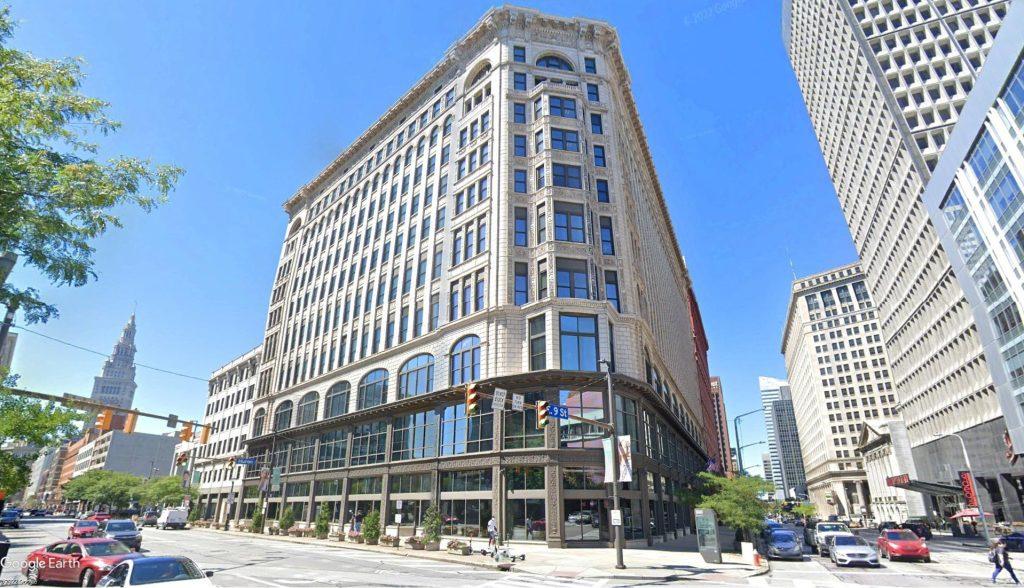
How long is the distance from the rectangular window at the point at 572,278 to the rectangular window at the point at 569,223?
1934mm

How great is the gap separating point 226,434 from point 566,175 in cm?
6832

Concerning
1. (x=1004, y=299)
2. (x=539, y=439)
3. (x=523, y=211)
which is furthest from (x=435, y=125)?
(x=1004, y=299)

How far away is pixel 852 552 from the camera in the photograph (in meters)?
24.5

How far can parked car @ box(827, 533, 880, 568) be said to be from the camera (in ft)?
79.3

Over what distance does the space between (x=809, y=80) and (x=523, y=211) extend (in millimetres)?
82125

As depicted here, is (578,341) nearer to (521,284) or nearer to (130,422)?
(521,284)

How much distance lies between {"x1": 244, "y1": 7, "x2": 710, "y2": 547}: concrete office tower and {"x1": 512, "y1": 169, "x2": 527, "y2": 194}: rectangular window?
0.21 meters

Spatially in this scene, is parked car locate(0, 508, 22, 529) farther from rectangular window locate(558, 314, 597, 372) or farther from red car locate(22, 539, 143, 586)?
rectangular window locate(558, 314, 597, 372)

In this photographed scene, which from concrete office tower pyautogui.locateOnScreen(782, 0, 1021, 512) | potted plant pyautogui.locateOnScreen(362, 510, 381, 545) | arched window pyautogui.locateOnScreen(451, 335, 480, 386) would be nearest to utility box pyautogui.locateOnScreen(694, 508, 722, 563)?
arched window pyautogui.locateOnScreen(451, 335, 480, 386)

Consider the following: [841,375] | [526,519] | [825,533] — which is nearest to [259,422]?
[526,519]

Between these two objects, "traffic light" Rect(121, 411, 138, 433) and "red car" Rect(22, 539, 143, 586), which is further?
"traffic light" Rect(121, 411, 138, 433)

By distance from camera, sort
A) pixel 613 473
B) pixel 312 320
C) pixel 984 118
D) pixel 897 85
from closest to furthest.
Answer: pixel 613 473, pixel 984 118, pixel 312 320, pixel 897 85

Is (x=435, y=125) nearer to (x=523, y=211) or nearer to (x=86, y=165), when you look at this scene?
(x=523, y=211)

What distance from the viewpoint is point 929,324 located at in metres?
67.4
